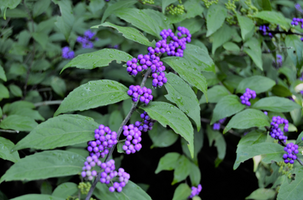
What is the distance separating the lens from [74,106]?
1.20m

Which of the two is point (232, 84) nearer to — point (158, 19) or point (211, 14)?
point (211, 14)

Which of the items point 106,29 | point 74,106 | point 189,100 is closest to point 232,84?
point 189,100

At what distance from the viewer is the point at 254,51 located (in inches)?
85.7

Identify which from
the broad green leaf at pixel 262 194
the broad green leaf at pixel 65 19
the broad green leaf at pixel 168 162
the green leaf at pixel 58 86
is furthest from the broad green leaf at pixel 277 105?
the green leaf at pixel 58 86

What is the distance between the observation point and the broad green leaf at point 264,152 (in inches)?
57.8

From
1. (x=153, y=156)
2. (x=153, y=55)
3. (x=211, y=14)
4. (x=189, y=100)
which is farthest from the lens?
(x=153, y=156)

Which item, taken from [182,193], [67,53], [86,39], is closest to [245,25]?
[182,193]

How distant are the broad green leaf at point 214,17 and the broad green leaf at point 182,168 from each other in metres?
1.35

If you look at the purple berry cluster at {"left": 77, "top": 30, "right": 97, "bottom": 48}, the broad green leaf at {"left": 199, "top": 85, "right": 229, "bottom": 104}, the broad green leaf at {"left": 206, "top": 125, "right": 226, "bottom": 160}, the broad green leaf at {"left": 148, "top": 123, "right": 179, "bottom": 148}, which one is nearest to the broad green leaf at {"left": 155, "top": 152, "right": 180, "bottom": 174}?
the broad green leaf at {"left": 148, "top": 123, "right": 179, "bottom": 148}

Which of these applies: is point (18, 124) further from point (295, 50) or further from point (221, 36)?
point (295, 50)

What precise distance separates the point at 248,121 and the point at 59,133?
1339 millimetres

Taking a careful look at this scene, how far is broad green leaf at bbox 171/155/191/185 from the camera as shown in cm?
239

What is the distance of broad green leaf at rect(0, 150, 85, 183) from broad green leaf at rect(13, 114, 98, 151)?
2.3 inches

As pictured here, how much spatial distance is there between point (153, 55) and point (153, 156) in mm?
2124
